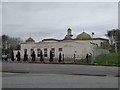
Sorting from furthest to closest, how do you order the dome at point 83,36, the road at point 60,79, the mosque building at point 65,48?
1. the dome at point 83,36
2. the mosque building at point 65,48
3. the road at point 60,79

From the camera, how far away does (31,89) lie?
10070mm

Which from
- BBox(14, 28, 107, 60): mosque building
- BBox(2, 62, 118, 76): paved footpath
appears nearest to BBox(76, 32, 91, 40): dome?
BBox(14, 28, 107, 60): mosque building

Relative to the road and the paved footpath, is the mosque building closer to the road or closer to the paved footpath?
the paved footpath

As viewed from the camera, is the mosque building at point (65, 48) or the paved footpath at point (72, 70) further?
the mosque building at point (65, 48)

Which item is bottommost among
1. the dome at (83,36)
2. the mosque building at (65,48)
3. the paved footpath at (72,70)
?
Answer: the paved footpath at (72,70)

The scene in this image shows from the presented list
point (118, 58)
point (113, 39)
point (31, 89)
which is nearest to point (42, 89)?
point (31, 89)

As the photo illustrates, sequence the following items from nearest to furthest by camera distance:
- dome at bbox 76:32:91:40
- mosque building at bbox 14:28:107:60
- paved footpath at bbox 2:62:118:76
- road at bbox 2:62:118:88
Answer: road at bbox 2:62:118:88
paved footpath at bbox 2:62:118:76
mosque building at bbox 14:28:107:60
dome at bbox 76:32:91:40

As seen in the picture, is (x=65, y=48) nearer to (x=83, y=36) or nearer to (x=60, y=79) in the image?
(x=83, y=36)

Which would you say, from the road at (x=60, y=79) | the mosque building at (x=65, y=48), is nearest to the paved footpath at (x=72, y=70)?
the road at (x=60, y=79)

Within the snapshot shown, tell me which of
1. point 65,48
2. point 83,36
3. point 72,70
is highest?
point 83,36

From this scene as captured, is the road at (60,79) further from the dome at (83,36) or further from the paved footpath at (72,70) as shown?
the dome at (83,36)

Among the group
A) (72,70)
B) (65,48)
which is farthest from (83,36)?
(72,70)

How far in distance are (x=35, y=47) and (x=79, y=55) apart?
12.8m

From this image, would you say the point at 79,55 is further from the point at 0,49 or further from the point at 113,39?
the point at 0,49
